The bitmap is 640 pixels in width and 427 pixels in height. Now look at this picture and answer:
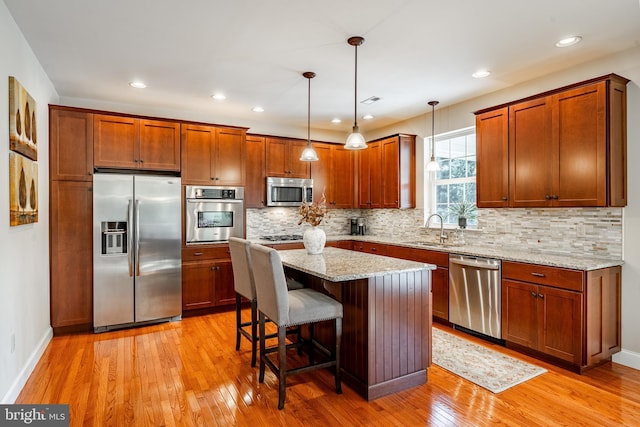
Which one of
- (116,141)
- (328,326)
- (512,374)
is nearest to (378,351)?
(328,326)

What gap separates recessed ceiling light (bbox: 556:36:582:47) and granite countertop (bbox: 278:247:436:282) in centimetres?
209

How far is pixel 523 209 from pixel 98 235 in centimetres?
465

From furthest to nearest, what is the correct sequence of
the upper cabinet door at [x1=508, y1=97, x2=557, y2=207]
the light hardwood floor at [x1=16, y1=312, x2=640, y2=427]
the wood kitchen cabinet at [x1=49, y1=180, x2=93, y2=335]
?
the wood kitchen cabinet at [x1=49, y1=180, x2=93, y2=335] < the upper cabinet door at [x1=508, y1=97, x2=557, y2=207] < the light hardwood floor at [x1=16, y1=312, x2=640, y2=427]

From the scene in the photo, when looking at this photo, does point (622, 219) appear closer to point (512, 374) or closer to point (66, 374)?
point (512, 374)

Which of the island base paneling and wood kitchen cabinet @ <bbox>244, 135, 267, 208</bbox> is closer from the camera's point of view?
the island base paneling

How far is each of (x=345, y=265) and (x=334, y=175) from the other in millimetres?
3334

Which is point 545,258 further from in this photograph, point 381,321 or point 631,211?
point 381,321

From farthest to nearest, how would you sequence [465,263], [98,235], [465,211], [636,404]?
[465,211], [98,235], [465,263], [636,404]

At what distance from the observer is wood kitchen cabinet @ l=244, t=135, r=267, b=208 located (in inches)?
A: 203

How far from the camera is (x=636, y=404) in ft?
7.89

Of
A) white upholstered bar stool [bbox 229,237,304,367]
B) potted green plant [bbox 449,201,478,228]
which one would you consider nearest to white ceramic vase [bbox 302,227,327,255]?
white upholstered bar stool [bbox 229,237,304,367]

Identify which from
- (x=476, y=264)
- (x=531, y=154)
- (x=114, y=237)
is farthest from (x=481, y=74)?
(x=114, y=237)

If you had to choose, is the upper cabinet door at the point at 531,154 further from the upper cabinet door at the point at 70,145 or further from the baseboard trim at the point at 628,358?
the upper cabinet door at the point at 70,145

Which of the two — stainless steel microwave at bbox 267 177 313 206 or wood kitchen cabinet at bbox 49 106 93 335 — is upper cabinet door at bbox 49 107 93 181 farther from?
stainless steel microwave at bbox 267 177 313 206
